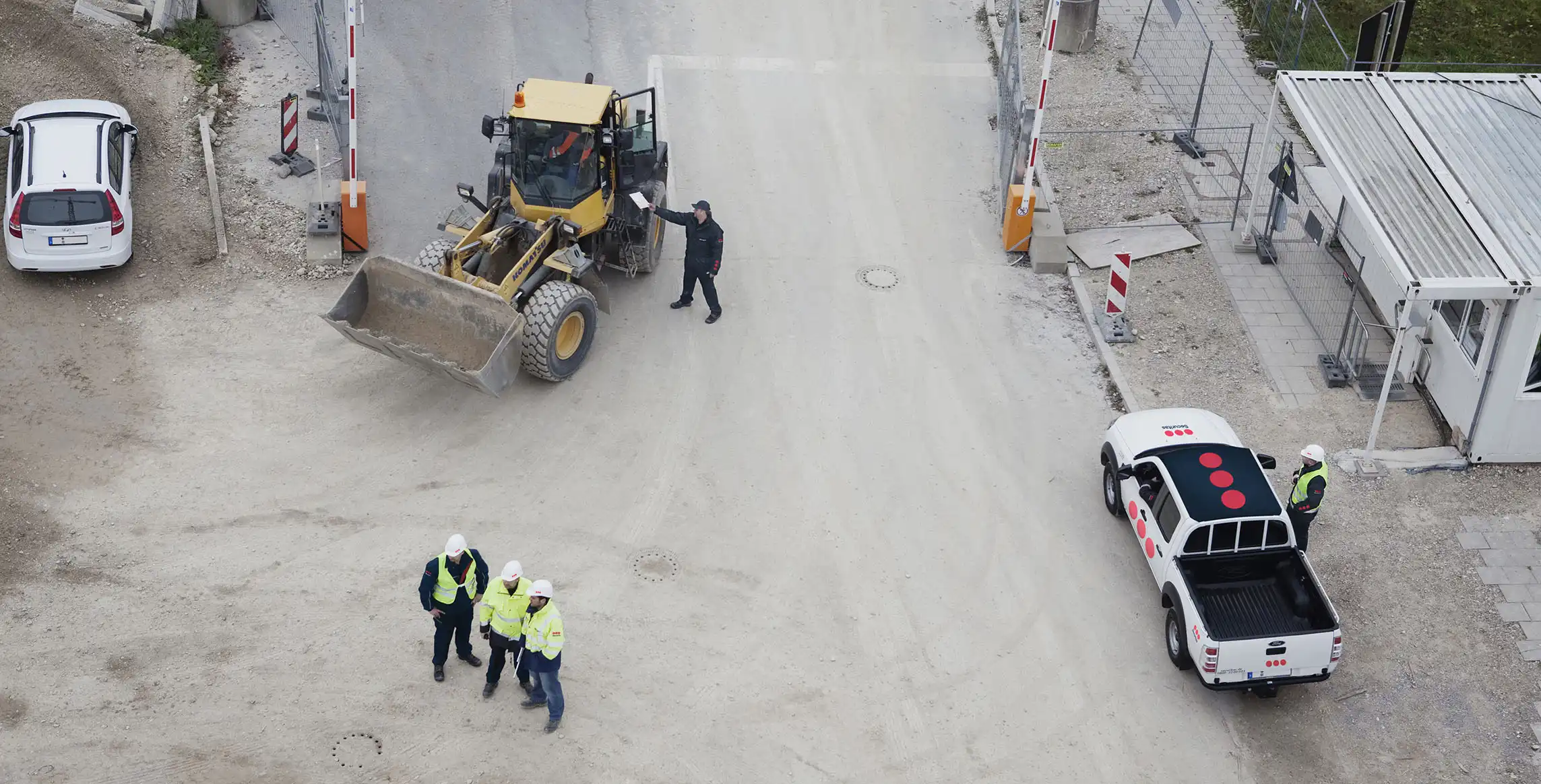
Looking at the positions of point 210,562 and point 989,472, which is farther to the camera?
point 989,472

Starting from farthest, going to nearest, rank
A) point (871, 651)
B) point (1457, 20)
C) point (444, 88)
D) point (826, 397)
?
1. point (1457, 20)
2. point (444, 88)
3. point (826, 397)
4. point (871, 651)

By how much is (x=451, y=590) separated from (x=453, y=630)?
0.63m

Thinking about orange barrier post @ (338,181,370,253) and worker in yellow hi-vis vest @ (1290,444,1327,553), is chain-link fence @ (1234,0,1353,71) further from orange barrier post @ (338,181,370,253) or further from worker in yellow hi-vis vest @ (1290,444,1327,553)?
orange barrier post @ (338,181,370,253)

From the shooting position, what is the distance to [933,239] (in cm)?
1884

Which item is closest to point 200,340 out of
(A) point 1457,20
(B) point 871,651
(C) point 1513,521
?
(B) point 871,651

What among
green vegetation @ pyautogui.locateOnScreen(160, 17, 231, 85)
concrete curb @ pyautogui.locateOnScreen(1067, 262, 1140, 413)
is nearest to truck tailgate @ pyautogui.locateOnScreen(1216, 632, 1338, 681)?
concrete curb @ pyautogui.locateOnScreen(1067, 262, 1140, 413)

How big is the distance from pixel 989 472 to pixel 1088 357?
2.56 meters

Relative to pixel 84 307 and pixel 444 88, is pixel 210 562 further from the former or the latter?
pixel 444 88

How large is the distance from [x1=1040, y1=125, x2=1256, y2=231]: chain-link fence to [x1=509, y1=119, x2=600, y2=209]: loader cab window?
6.67 meters

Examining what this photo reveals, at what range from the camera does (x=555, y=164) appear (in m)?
16.2

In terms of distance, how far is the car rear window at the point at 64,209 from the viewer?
55.2ft

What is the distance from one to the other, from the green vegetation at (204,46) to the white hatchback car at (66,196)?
3.05 meters

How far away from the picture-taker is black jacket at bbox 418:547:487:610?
11594 mm

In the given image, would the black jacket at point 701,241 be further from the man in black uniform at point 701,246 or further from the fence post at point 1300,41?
the fence post at point 1300,41
